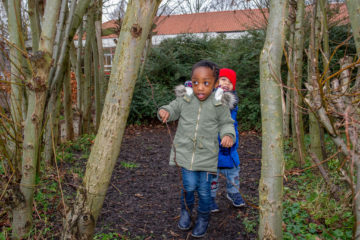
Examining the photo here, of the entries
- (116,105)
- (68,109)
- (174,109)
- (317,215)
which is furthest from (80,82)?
(317,215)

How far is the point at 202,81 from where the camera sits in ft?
8.97

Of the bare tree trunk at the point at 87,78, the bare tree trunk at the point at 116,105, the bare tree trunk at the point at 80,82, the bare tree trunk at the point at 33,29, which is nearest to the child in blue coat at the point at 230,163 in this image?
the bare tree trunk at the point at 116,105

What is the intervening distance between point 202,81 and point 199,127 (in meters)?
0.42

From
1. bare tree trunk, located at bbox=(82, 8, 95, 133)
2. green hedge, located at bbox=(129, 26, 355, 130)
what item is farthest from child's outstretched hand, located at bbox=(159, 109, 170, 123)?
A: green hedge, located at bbox=(129, 26, 355, 130)

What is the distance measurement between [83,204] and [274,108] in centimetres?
137

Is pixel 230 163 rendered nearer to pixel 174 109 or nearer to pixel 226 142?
pixel 226 142

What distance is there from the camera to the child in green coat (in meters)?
2.74

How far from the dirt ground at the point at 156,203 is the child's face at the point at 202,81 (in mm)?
852

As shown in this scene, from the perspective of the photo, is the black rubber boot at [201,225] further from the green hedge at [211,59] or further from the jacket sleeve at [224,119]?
the green hedge at [211,59]

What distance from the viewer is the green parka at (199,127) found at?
9.02 ft

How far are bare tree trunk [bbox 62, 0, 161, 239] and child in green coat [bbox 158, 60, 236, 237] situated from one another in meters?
0.94

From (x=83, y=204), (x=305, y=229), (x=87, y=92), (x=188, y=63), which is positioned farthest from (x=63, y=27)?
(x=188, y=63)

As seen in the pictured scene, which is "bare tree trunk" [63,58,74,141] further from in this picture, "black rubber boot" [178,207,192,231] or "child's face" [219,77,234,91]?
"black rubber boot" [178,207,192,231]

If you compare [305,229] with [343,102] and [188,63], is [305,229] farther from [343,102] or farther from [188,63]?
[188,63]
